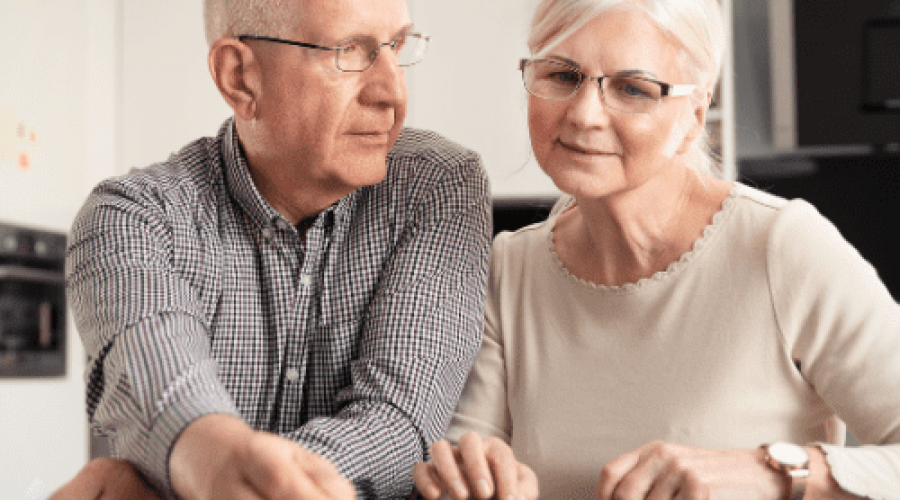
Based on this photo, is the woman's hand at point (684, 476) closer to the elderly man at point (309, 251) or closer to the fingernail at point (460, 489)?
the fingernail at point (460, 489)

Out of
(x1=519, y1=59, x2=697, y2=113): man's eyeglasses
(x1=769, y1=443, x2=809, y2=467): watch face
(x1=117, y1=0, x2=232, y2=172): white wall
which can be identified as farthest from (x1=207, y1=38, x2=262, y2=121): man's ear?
(x1=117, y1=0, x2=232, y2=172): white wall

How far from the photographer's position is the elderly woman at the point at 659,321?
0.95 meters

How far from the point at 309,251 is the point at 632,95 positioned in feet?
1.43

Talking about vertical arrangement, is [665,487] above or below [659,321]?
below

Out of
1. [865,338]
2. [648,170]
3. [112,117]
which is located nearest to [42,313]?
[112,117]

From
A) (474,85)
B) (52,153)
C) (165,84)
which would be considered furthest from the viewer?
(165,84)

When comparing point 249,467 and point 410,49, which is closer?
point 249,467

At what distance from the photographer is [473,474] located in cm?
91

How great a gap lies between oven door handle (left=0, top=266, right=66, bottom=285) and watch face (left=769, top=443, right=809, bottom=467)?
7.21ft

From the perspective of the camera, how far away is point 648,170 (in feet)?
3.59

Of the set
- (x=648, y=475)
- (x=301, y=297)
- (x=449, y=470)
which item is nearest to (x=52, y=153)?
(x=301, y=297)

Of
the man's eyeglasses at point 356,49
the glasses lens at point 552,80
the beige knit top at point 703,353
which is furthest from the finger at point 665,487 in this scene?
the man's eyeglasses at point 356,49

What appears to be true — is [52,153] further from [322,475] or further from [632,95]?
[322,475]

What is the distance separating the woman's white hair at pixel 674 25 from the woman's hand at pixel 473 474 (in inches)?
17.8
